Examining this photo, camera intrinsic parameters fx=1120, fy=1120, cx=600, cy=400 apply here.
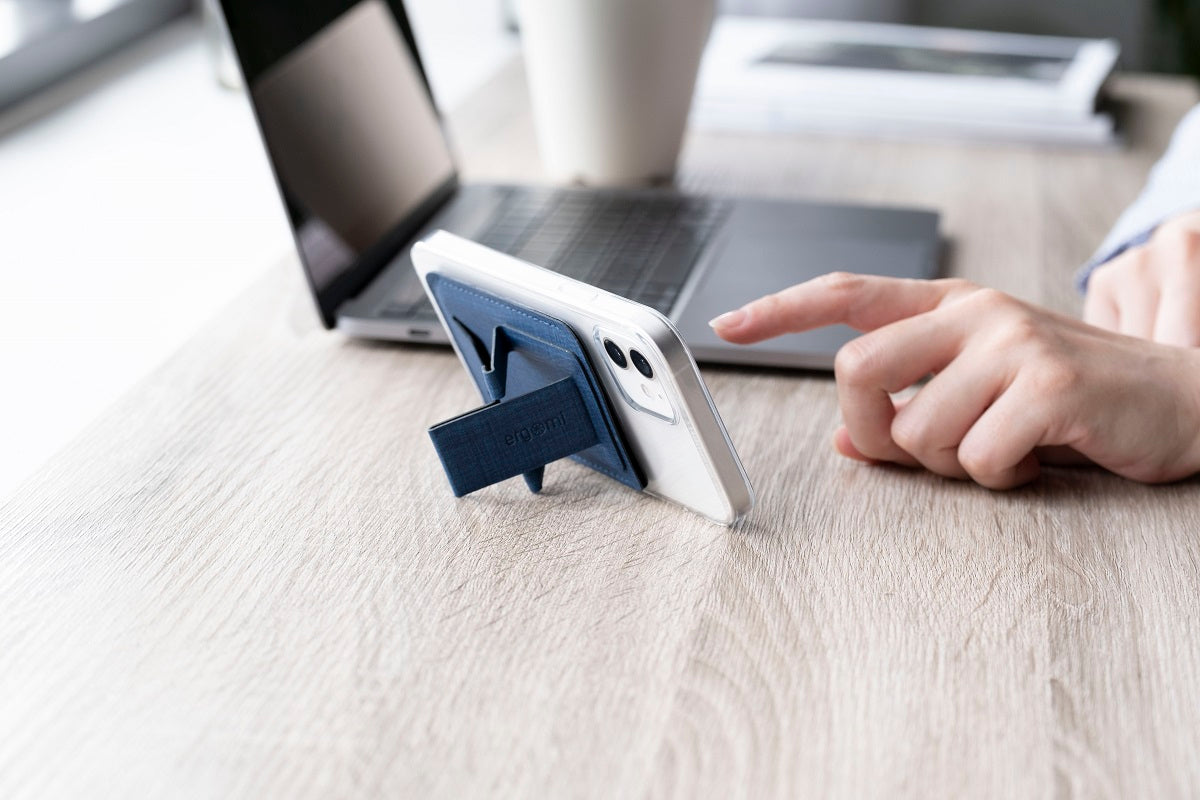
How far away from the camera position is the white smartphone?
47 centimetres

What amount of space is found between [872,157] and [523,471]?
1.99 feet

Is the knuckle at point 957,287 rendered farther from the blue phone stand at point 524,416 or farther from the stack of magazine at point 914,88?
the stack of magazine at point 914,88

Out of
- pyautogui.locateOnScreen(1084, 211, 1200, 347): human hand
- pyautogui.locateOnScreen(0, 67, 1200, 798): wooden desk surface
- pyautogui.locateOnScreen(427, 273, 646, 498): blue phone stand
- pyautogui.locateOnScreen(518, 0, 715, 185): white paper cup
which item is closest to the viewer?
pyautogui.locateOnScreen(0, 67, 1200, 798): wooden desk surface

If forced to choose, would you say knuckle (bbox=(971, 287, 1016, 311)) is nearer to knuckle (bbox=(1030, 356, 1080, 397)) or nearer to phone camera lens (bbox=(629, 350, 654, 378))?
knuckle (bbox=(1030, 356, 1080, 397))

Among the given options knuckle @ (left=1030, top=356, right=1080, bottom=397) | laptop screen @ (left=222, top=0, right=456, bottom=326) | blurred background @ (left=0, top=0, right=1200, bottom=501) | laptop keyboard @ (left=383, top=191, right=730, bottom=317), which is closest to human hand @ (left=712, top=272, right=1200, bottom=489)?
knuckle @ (left=1030, top=356, right=1080, bottom=397)

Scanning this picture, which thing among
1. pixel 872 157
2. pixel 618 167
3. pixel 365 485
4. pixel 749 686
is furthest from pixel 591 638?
pixel 872 157

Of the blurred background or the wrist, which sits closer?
the wrist

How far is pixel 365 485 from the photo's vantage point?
22.8 inches

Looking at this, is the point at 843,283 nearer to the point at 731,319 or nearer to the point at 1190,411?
the point at 731,319

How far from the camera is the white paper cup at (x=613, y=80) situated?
2.85 feet

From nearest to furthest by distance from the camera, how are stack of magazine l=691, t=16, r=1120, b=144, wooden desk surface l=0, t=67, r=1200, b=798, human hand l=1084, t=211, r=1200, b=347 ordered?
wooden desk surface l=0, t=67, r=1200, b=798
human hand l=1084, t=211, r=1200, b=347
stack of magazine l=691, t=16, r=1120, b=144

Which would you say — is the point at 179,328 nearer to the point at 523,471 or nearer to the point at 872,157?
the point at 523,471

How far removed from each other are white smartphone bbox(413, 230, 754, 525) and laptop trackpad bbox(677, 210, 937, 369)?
16cm

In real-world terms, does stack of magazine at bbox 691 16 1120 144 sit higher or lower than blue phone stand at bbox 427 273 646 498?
lower
